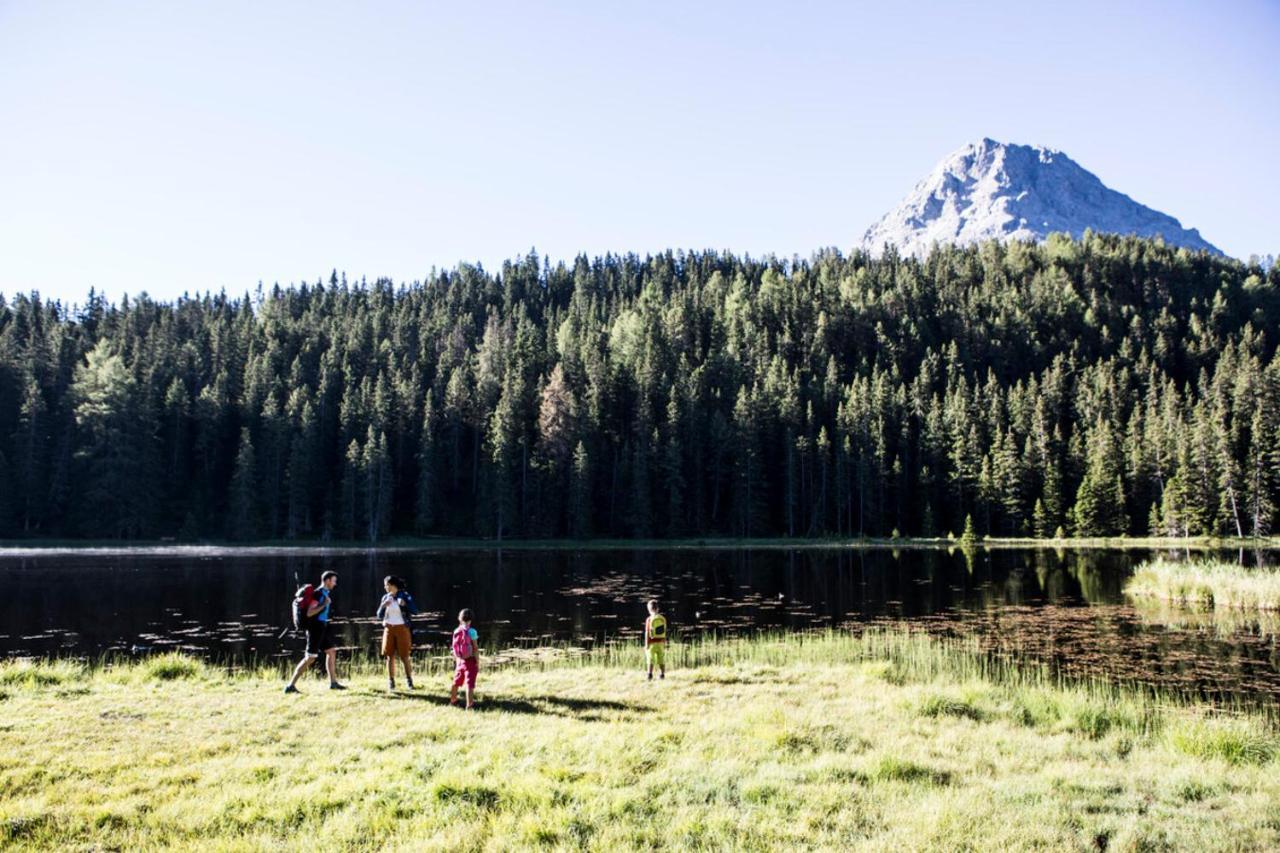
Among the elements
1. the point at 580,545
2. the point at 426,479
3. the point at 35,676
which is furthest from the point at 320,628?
the point at 426,479

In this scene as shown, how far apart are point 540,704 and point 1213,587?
3877 centimetres

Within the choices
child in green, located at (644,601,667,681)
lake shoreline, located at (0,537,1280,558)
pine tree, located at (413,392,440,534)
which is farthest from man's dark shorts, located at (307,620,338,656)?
pine tree, located at (413,392,440,534)

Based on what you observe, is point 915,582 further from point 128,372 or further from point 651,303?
point 651,303

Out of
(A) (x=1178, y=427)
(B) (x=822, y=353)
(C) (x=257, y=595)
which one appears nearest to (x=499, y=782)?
(C) (x=257, y=595)

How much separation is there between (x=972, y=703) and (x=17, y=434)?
12549cm

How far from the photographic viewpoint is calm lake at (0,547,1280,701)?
27.7 metres

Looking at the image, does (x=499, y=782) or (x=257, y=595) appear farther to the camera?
(x=257, y=595)

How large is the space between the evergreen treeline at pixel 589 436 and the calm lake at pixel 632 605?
3033 cm

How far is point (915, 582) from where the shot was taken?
2066 inches

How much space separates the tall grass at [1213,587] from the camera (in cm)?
A: 3791

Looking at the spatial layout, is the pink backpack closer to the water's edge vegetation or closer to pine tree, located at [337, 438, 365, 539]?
the water's edge vegetation

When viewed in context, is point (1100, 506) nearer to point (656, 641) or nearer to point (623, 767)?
point (656, 641)

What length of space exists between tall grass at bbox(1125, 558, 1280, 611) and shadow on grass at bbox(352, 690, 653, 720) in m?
35.5

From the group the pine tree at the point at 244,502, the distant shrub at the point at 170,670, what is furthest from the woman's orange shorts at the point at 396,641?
the pine tree at the point at 244,502
